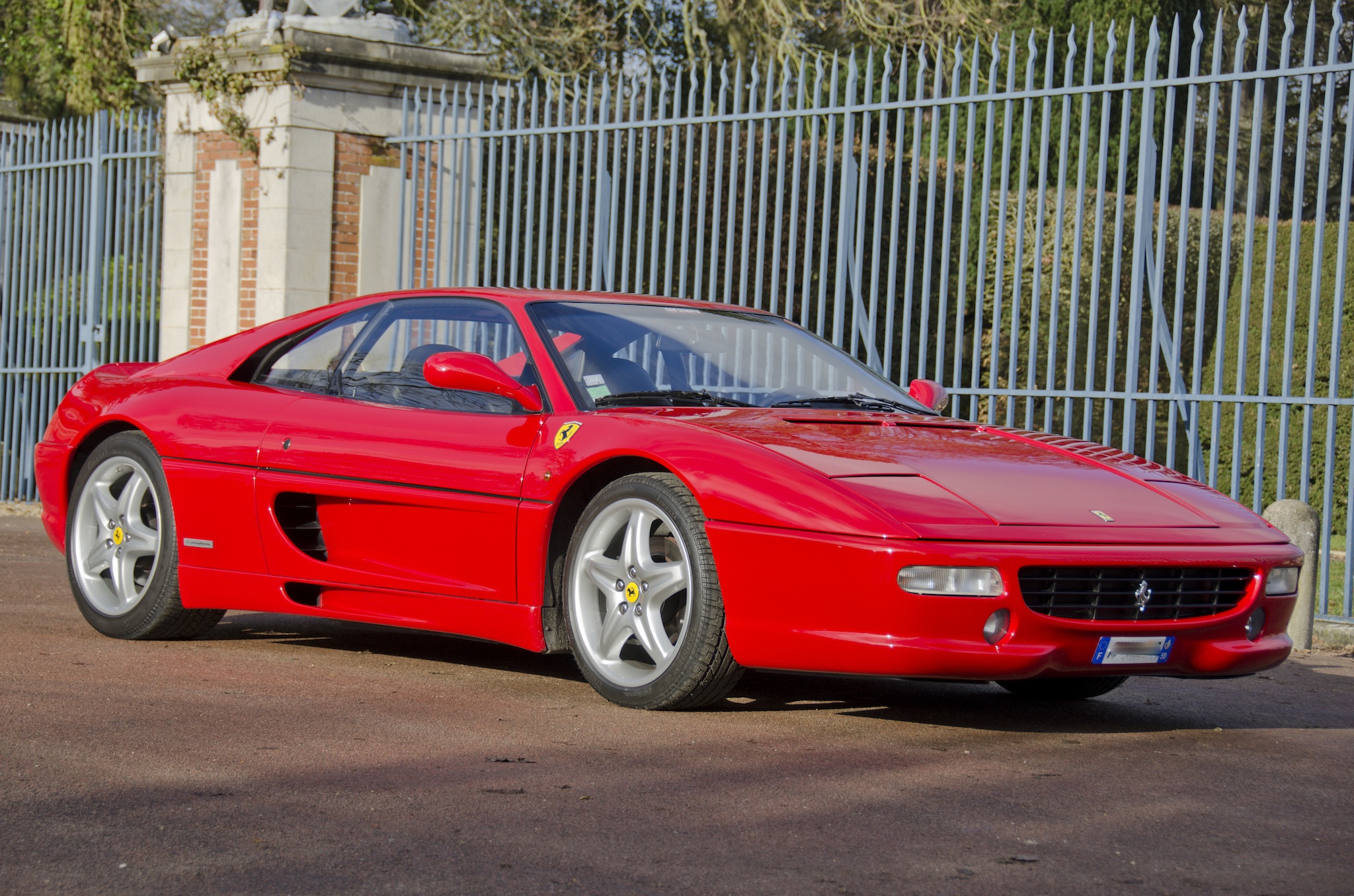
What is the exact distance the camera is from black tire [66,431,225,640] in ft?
20.4

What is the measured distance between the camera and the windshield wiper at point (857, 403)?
5695mm

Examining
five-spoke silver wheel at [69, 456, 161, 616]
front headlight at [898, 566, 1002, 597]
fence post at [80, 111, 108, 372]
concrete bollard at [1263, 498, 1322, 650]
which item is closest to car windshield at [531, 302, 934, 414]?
front headlight at [898, 566, 1002, 597]

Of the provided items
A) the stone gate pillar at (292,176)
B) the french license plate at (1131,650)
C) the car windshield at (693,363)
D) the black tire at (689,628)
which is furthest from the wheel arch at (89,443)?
the stone gate pillar at (292,176)

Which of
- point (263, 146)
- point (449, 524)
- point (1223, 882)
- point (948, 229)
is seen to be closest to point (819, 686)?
point (449, 524)

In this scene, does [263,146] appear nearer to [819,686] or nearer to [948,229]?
[948,229]

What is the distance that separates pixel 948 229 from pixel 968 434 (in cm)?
372

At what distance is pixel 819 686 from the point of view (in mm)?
5758

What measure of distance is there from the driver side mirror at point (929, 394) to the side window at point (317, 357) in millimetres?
2115

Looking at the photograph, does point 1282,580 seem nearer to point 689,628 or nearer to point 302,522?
point 689,628

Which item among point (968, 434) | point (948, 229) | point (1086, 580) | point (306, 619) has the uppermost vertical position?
point (948, 229)

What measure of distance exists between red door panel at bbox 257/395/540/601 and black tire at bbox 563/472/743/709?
1.52ft

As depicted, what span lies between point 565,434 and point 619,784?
152cm

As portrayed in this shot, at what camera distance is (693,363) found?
5.79 m

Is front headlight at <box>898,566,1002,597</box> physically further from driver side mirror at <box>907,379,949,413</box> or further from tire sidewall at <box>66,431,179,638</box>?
tire sidewall at <box>66,431,179,638</box>
